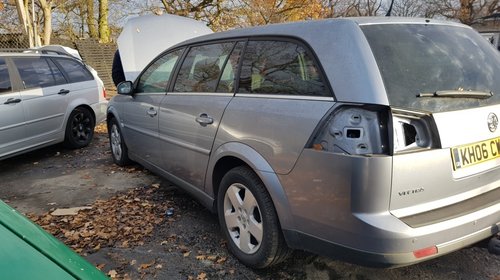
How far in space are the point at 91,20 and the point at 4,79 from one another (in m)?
14.1

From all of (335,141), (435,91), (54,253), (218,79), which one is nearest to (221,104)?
(218,79)

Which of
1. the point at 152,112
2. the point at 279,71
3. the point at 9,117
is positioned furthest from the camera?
the point at 9,117

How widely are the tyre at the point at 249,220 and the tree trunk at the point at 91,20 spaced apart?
16854 millimetres

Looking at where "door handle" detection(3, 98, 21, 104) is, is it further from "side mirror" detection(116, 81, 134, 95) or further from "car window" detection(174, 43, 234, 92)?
"car window" detection(174, 43, 234, 92)

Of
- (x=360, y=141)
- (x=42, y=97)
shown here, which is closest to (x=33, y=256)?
(x=360, y=141)

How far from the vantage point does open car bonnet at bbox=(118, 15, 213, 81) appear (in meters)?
9.46

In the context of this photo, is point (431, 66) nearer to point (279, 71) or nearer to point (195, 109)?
point (279, 71)

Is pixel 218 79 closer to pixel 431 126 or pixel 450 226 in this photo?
pixel 431 126

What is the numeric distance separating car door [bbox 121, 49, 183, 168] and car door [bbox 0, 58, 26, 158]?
1.58m

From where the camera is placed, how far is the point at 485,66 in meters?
2.59

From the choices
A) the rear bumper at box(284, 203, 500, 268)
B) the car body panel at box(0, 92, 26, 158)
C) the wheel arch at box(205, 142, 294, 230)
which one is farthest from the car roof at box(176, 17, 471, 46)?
the car body panel at box(0, 92, 26, 158)

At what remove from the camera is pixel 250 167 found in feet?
9.19

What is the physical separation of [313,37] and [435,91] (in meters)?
0.76

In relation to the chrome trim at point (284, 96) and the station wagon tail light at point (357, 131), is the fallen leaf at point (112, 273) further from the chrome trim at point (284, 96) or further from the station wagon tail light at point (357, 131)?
the station wagon tail light at point (357, 131)
